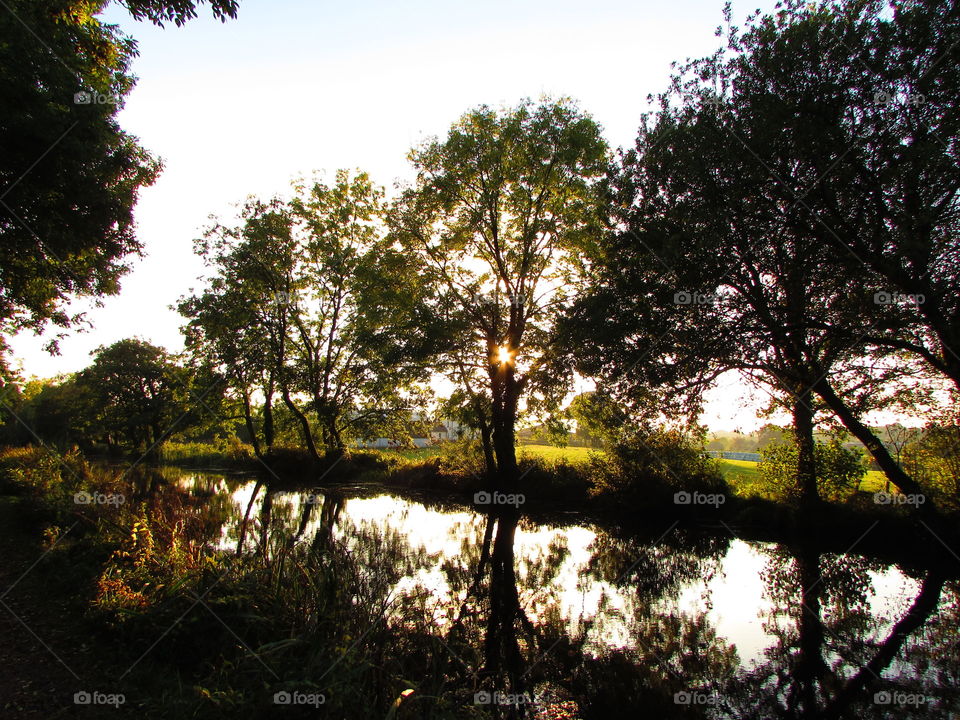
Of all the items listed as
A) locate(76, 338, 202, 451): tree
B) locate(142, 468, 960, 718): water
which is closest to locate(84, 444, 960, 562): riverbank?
locate(142, 468, 960, 718): water

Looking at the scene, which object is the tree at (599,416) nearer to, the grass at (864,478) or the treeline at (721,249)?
the treeline at (721,249)

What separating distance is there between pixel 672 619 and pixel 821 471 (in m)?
10.2

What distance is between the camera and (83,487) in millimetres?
13055

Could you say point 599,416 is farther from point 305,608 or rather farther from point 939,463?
point 305,608

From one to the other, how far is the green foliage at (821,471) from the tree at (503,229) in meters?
9.12

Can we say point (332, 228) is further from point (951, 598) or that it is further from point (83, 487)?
point (951, 598)

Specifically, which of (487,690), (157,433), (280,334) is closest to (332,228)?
(280,334)

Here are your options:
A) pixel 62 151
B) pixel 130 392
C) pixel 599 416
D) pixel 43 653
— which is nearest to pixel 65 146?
pixel 62 151

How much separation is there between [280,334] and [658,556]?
2668 centimetres

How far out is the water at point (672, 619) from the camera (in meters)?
5.49

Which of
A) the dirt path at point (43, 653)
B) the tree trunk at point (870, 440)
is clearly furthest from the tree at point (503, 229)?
the dirt path at point (43, 653)

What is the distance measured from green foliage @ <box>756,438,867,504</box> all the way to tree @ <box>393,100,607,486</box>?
359 inches

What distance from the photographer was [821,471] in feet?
49.1

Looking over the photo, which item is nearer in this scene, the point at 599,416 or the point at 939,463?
the point at 939,463
